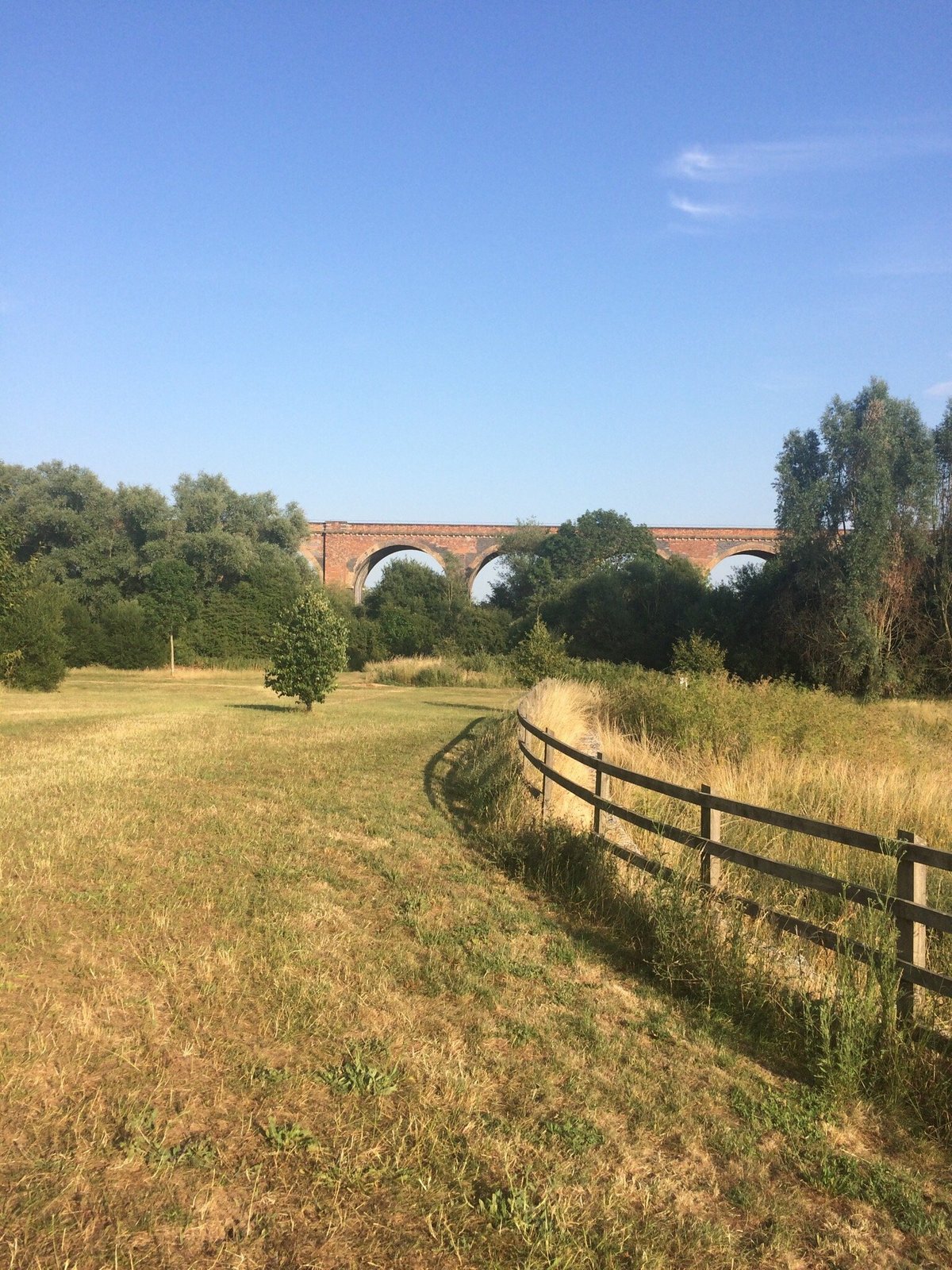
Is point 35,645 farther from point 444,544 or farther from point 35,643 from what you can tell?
point 444,544

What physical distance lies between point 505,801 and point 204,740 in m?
8.27

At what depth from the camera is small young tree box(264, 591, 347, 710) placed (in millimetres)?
23500

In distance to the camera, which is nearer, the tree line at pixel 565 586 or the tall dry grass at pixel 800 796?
the tall dry grass at pixel 800 796

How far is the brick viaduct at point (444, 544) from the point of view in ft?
234

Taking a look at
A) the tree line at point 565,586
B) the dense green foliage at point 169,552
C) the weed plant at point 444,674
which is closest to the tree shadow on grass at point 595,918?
the tree line at point 565,586

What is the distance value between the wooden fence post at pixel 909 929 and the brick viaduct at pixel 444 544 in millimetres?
67811

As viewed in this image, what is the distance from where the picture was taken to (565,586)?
53.7 meters

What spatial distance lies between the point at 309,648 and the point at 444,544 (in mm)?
49525

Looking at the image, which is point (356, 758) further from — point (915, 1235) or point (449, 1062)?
point (915, 1235)

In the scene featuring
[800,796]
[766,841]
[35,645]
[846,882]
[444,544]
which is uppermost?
[444,544]

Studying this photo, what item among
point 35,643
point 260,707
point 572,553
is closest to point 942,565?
point 260,707

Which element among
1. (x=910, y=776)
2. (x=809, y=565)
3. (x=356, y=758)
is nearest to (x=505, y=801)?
(x=356, y=758)

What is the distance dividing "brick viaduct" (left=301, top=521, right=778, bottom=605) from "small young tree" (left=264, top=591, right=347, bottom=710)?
1851 inches

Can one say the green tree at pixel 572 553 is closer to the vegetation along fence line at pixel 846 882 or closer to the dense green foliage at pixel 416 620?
the dense green foliage at pixel 416 620
